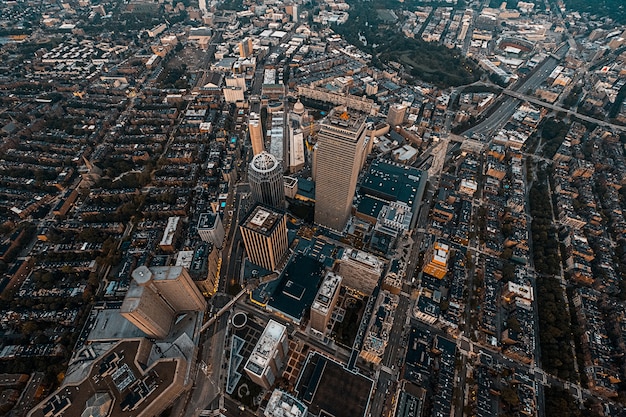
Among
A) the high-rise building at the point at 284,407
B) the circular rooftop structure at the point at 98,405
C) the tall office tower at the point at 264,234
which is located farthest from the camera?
the tall office tower at the point at 264,234

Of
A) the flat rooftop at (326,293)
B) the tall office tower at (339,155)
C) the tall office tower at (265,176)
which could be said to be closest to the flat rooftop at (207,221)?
the tall office tower at (265,176)

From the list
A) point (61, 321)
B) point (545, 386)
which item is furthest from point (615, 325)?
point (61, 321)

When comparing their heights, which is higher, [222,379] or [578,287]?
[578,287]

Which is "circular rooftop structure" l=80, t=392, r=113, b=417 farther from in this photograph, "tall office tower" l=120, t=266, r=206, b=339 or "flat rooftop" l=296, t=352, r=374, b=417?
"flat rooftop" l=296, t=352, r=374, b=417

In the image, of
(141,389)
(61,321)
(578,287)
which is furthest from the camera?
(578,287)

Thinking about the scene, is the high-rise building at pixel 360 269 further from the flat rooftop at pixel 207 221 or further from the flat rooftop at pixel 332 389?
the flat rooftop at pixel 207 221

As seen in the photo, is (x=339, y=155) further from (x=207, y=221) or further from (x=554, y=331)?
(x=554, y=331)

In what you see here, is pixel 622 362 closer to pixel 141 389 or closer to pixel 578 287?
pixel 578 287
